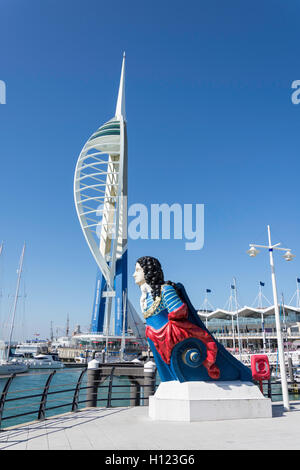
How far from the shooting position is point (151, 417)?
7801 mm

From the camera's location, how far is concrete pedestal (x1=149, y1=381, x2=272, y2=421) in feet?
24.3

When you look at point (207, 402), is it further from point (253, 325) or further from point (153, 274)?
point (253, 325)

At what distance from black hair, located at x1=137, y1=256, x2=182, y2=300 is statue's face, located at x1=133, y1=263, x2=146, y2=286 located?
72mm

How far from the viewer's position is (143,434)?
20.3 ft

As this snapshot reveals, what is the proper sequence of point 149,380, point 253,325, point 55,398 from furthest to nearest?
point 253,325
point 55,398
point 149,380

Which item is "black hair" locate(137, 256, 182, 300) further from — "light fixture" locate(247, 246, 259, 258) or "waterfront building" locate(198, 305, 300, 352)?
"waterfront building" locate(198, 305, 300, 352)

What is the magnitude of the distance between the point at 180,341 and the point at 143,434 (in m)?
2.14

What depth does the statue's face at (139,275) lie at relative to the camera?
28.1ft

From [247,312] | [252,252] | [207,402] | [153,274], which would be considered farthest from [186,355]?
[247,312]

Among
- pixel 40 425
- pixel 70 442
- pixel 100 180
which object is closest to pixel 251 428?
pixel 70 442

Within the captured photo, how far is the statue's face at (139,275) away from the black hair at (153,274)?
0.07 meters

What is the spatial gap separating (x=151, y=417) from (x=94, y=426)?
1.51 m

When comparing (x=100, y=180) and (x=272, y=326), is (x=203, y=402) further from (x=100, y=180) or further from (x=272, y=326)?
(x=272, y=326)

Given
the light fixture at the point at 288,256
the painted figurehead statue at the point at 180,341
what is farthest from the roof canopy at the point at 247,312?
the painted figurehead statue at the point at 180,341
